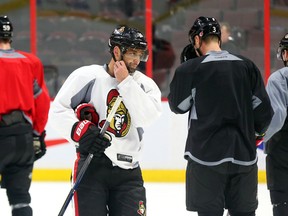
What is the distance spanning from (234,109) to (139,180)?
483 mm

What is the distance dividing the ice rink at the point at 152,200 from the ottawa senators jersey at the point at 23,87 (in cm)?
128

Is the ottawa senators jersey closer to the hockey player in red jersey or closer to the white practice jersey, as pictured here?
the hockey player in red jersey

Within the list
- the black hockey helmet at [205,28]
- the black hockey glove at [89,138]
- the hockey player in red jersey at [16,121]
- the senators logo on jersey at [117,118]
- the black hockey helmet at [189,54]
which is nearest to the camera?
the black hockey glove at [89,138]

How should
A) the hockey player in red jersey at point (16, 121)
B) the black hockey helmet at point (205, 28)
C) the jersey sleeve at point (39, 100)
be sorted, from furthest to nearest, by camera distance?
the jersey sleeve at point (39, 100) → the hockey player in red jersey at point (16, 121) → the black hockey helmet at point (205, 28)

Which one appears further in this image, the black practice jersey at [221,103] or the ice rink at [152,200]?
the ice rink at [152,200]

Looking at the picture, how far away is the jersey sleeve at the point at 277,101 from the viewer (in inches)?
138

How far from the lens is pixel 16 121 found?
405 cm

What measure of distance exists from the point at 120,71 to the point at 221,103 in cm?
43

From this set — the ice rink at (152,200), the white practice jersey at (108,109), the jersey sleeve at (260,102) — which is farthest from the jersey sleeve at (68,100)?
the ice rink at (152,200)

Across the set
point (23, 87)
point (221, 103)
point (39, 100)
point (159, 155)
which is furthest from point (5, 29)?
point (159, 155)

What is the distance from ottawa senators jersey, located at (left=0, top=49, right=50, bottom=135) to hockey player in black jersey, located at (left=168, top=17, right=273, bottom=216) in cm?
110

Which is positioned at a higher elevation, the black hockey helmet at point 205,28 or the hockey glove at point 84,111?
the black hockey helmet at point 205,28

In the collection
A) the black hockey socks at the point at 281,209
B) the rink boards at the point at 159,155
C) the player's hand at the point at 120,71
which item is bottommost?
the rink boards at the point at 159,155

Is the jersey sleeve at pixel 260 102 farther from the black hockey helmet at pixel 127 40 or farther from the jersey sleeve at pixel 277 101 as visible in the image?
the black hockey helmet at pixel 127 40
